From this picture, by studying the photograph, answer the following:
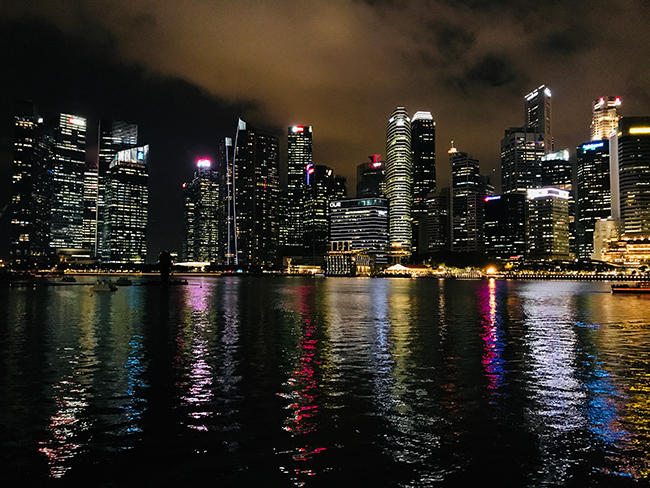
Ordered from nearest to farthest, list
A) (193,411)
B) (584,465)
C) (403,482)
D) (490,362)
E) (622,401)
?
(403,482) → (584,465) → (193,411) → (622,401) → (490,362)

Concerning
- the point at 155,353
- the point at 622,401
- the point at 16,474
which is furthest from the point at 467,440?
the point at 155,353

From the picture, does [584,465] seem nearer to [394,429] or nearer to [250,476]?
[394,429]

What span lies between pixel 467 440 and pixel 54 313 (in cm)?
6032

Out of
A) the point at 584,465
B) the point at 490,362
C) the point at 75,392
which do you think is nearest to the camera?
the point at 584,465

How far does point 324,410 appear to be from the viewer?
63.8ft

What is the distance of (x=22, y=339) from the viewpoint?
3916 centimetres

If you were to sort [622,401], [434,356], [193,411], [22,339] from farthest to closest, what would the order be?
1. [22,339]
2. [434,356]
3. [622,401]
4. [193,411]

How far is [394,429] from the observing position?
672 inches

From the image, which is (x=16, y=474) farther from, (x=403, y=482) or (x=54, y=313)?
(x=54, y=313)

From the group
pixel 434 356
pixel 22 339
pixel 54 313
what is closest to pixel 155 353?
pixel 22 339

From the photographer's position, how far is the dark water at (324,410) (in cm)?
1353

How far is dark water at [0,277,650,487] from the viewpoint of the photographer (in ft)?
44.4

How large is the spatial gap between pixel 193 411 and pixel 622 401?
17.8 meters

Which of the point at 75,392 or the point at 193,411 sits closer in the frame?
the point at 193,411
